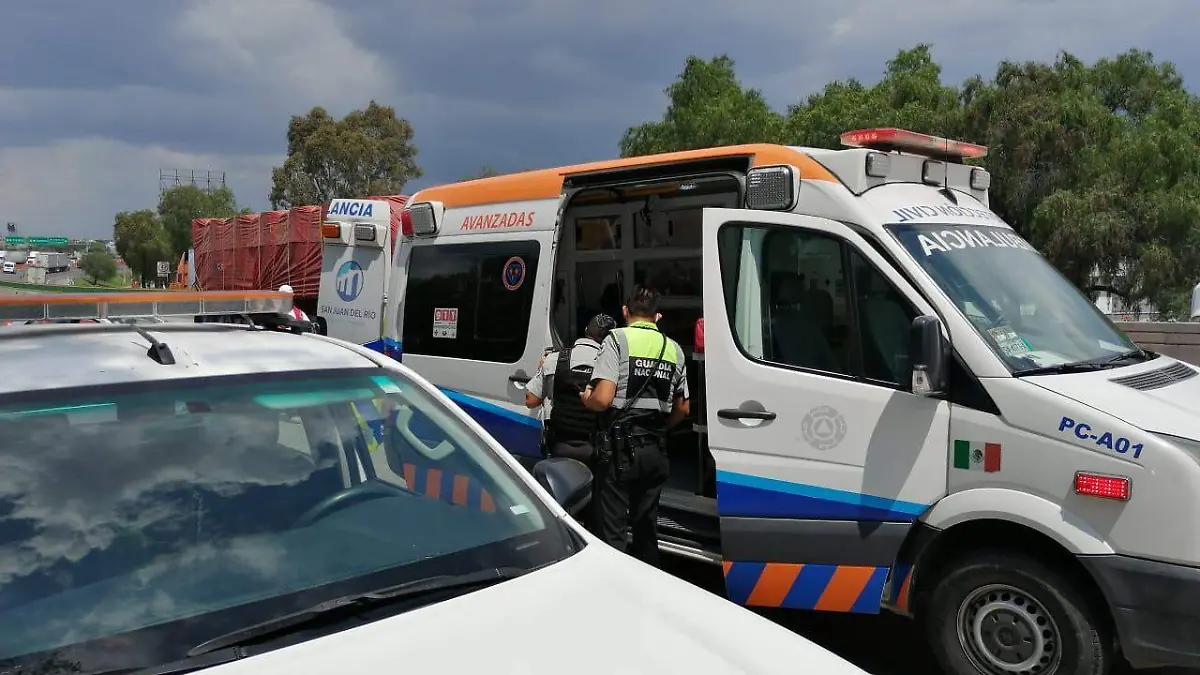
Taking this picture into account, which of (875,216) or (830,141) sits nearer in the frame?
(875,216)

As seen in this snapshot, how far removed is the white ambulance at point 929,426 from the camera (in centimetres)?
335

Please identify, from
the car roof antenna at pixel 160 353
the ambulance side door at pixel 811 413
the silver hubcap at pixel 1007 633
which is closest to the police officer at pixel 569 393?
the ambulance side door at pixel 811 413

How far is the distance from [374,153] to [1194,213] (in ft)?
104

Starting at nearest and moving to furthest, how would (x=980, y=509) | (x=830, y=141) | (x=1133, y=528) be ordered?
(x=1133, y=528) < (x=980, y=509) < (x=830, y=141)

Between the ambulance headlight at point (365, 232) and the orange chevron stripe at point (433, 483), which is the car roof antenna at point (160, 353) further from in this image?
the ambulance headlight at point (365, 232)

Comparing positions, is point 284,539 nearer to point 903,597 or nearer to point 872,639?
point 903,597

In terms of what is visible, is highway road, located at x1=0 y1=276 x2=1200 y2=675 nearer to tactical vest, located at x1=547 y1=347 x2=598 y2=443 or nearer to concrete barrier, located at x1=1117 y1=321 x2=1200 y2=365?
tactical vest, located at x1=547 y1=347 x2=598 y2=443

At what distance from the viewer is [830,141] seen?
2280 centimetres

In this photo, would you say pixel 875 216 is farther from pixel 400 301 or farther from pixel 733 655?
pixel 400 301

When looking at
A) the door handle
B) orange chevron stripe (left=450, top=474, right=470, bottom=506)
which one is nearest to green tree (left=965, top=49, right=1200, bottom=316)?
the door handle

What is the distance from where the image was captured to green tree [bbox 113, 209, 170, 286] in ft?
222


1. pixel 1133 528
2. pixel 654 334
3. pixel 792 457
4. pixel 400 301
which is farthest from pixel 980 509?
pixel 400 301

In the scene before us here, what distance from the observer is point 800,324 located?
13.9ft

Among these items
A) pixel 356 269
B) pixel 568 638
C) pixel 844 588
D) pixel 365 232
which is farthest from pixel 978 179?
pixel 356 269
